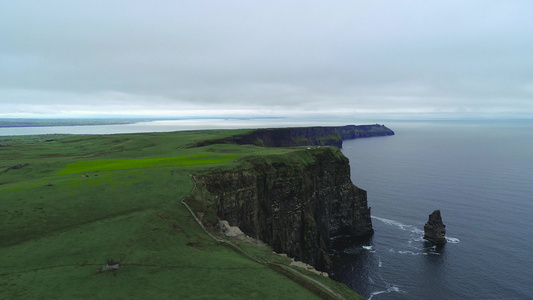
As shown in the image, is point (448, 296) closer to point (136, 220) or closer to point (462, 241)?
point (462, 241)

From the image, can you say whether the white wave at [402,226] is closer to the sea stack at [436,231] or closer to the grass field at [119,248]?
the sea stack at [436,231]

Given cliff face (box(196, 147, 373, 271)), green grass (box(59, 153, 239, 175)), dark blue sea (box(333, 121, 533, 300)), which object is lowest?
dark blue sea (box(333, 121, 533, 300))

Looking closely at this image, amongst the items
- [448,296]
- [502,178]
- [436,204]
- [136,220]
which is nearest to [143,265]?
[136,220]

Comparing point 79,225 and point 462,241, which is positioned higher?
point 79,225

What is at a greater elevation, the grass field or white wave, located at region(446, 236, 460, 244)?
the grass field

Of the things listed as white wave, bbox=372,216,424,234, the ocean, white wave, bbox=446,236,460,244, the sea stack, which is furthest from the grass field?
white wave, bbox=372,216,424,234

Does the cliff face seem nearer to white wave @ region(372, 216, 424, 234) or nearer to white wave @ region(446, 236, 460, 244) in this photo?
white wave @ region(372, 216, 424, 234)

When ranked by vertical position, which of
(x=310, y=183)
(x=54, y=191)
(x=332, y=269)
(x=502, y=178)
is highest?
(x=54, y=191)

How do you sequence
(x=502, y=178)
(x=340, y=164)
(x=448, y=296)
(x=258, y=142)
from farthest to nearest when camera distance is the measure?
(x=258, y=142)
(x=502, y=178)
(x=340, y=164)
(x=448, y=296)

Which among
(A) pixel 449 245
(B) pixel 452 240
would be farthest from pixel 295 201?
(B) pixel 452 240
